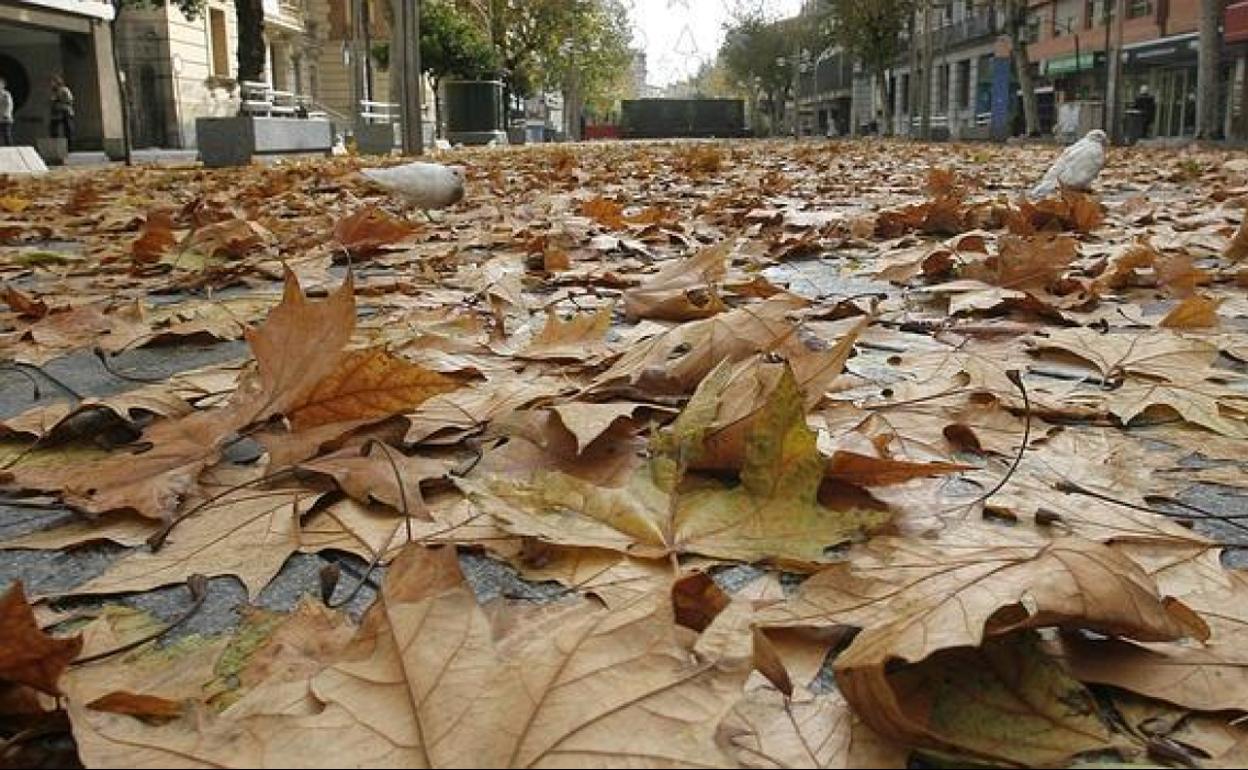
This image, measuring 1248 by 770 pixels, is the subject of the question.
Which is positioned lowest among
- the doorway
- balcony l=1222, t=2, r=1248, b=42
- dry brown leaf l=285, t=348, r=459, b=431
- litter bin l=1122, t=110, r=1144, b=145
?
dry brown leaf l=285, t=348, r=459, b=431

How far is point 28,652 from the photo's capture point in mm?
751

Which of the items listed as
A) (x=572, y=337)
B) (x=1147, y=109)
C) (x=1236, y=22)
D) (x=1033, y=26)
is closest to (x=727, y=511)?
(x=572, y=337)

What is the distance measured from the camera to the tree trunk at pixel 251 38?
54.5ft

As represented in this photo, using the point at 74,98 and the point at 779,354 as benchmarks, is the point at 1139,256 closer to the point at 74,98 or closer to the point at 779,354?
the point at 779,354

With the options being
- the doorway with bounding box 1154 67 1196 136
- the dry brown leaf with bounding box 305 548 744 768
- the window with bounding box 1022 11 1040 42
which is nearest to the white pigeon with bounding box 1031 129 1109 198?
the dry brown leaf with bounding box 305 548 744 768

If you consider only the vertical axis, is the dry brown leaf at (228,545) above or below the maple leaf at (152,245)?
below

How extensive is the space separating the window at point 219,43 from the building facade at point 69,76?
7454 millimetres

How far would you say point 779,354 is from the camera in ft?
5.33

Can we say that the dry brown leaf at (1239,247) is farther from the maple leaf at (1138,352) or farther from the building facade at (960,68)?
the building facade at (960,68)

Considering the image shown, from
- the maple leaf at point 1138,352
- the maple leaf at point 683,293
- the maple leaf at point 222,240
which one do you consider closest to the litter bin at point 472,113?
the maple leaf at point 222,240

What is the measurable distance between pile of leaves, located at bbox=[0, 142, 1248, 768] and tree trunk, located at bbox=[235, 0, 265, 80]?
15416 mm

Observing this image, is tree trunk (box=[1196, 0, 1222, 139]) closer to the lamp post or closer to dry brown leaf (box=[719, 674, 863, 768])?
the lamp post

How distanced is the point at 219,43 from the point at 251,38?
19877mm

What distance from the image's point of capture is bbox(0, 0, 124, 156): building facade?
26.2 meters
